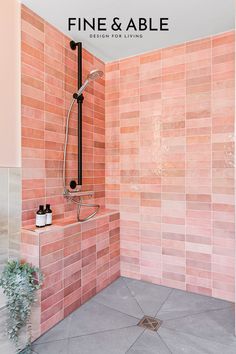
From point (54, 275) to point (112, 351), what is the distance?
58cm

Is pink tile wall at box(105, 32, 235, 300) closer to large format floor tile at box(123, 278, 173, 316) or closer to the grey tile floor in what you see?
large format floor tile at box(123, 278, 173, 316)

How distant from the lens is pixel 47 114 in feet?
6.16

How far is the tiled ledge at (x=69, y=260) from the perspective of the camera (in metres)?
1.57

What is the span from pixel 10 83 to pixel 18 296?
132cm

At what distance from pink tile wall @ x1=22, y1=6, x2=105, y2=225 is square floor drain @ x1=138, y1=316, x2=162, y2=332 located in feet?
3.25

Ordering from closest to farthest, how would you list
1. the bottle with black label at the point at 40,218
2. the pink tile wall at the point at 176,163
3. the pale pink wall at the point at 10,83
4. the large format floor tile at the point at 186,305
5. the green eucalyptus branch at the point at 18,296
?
the green eucalyptus branch at the point at 18,296 < the pale pink wall at the point at 10,83 < the bottle with black label at the point at 40,218 < the large format floor tile at the point at 186,305 < the pink tile wall at the point at 176,163

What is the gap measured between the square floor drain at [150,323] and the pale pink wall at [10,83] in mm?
1394

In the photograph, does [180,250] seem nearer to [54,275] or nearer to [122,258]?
[122,258]

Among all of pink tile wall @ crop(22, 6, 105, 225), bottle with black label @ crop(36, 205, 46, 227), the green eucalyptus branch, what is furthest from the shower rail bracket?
the green eucalyptus branch

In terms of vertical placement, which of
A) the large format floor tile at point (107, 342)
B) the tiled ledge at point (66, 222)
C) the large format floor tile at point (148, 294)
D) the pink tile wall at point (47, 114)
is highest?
the pink tile wall at point (47, 114)

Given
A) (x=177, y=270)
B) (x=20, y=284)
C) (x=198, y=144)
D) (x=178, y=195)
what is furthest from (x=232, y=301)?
(x=20, y=284)

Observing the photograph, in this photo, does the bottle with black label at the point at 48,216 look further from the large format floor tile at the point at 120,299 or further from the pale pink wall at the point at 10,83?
the large format floor tile at the point at 120,299

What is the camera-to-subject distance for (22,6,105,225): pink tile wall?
5.64ft

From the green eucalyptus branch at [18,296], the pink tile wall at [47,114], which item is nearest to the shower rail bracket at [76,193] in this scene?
the pink tile wall at [47,114]
